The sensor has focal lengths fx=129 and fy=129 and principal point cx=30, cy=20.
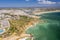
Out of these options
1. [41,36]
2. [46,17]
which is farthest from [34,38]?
[46,17]

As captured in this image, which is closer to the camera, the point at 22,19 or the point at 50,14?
the point at 22,19

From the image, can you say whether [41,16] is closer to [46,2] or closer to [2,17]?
[46,2]

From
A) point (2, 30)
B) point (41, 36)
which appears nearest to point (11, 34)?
point (2, 30)

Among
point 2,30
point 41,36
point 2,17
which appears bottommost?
point 41,36

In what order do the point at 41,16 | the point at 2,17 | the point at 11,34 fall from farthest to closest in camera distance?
the point at 41,16 < the point at 2,17 < the point at 11,34

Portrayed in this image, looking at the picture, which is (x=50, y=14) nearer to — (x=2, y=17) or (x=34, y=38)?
(x=34, y=38)

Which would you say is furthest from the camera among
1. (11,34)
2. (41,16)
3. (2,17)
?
(41,16)

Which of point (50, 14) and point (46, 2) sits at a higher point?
point (46, 2)
